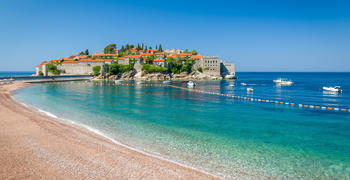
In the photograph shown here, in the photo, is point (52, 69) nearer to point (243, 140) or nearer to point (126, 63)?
point (126, 63)

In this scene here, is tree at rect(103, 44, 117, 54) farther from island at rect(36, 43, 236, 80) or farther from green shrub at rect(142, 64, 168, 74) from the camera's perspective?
green shrub at rect(142, 64, 168, 74)

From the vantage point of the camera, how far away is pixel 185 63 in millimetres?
94312

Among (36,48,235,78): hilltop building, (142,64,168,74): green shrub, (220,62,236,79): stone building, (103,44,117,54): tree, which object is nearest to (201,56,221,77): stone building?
(36,48,235,78): hilltop building

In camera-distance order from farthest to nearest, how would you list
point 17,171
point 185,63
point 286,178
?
point 185,63, point 286,178, point 17,171

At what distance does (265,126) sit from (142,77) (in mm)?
75523

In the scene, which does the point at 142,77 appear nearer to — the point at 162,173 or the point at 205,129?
the point at 205,129

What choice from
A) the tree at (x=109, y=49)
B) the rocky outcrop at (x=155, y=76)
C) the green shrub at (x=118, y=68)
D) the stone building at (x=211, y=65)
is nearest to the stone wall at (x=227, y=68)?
the stone building at (x=211, y=65)

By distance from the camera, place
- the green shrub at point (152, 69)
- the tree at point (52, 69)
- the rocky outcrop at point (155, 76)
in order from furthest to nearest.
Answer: the tree at point (52, 69), the green shrub at point (152, 69), the rocky outcrop at point (155, 76)

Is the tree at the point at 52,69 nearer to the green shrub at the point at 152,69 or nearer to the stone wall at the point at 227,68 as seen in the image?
the green shrub at the point at 152,69

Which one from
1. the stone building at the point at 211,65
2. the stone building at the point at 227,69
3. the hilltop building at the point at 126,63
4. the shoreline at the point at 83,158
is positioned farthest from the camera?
the stone building at the point at 227,69

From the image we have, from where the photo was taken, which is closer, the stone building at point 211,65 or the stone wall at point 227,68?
the stone building at point 211,65

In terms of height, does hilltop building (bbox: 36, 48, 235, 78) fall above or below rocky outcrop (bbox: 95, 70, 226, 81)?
above

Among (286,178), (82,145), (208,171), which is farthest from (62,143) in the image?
(286,178)

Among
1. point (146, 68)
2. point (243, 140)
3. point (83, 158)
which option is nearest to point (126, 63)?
point (146, 68)
